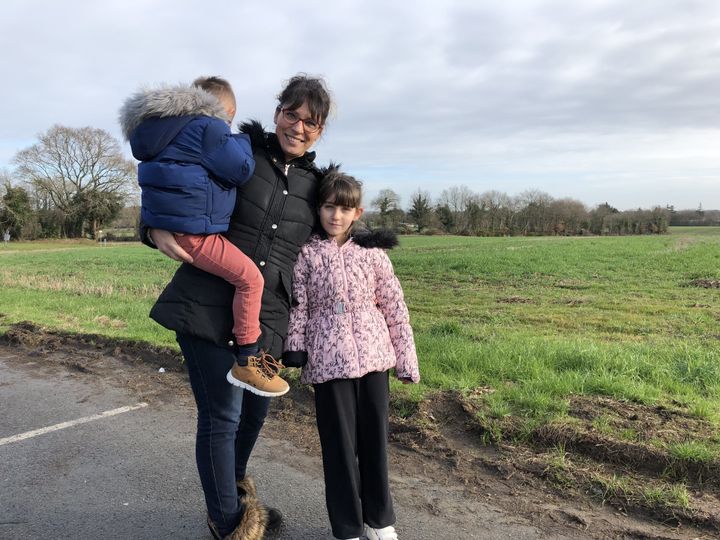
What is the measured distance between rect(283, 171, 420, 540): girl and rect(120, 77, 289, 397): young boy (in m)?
0.41

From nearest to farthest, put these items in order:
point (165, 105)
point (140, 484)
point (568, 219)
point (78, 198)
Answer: point (165, 105) → point (140, 484) → point (78, 198) → point (568, 219)

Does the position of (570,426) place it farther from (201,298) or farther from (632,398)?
(201,298)

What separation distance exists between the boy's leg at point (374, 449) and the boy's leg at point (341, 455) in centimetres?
5

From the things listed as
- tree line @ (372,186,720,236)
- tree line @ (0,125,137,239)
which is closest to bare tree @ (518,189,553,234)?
tree line @ (372,186,720,236)

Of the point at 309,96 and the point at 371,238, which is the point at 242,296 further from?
the point at 309,96

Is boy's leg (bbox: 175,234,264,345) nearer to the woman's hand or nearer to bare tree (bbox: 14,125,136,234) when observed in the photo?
the woman's hand

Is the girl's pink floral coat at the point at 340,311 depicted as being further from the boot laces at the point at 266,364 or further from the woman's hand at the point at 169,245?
the woman's hand at the point at 169,245

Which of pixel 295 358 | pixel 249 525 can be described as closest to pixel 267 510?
pixel 249 525

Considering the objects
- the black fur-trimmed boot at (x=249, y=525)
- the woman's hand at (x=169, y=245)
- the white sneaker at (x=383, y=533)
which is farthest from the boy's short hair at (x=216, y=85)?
the white sneaker at (x=383, y=533)

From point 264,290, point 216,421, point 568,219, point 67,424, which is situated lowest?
point 67,424

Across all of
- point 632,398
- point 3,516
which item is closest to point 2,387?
point 3,516

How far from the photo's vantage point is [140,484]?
3.41 meters

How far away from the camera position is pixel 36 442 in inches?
161

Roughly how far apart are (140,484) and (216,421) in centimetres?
131
